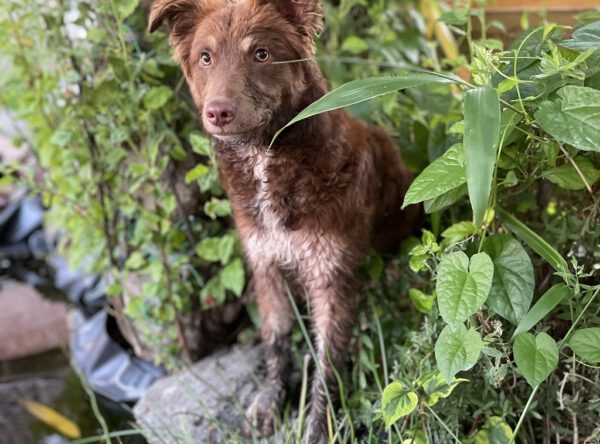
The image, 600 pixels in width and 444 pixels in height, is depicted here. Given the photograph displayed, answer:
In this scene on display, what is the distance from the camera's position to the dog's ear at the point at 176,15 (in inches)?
80.7

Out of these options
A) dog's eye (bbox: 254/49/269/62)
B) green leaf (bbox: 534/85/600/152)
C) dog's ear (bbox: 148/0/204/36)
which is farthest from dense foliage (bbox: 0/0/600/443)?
dog's eye (bbox: 254/49/269/62)

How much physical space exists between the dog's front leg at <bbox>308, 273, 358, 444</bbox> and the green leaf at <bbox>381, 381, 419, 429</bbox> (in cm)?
44

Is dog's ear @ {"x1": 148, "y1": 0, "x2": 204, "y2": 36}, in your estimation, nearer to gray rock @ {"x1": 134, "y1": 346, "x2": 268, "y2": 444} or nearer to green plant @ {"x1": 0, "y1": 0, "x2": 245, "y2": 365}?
green plant @ {"x1": 0, "y1": 0, "x2": 245, "y2": 365}

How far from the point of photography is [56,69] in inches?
108

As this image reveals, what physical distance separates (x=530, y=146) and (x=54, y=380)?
103 inches

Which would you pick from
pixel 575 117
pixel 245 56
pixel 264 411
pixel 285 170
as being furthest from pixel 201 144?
pixel 575 117

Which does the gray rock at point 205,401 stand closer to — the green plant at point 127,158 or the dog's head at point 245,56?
the green plant at point 127,158

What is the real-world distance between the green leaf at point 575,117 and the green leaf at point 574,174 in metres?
0.27

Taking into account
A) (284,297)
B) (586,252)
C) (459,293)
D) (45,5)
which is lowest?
(284,297)

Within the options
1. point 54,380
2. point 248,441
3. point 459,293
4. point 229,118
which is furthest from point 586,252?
point 54,380

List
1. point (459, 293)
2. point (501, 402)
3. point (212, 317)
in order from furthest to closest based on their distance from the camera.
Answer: point (212, 317) < point (501, 402) < point (459, 293)

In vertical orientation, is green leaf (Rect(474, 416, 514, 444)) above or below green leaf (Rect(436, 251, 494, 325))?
below

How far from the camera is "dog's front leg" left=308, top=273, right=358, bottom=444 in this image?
2348 millimetres

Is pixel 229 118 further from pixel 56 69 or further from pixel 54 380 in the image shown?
pixel 54 380
